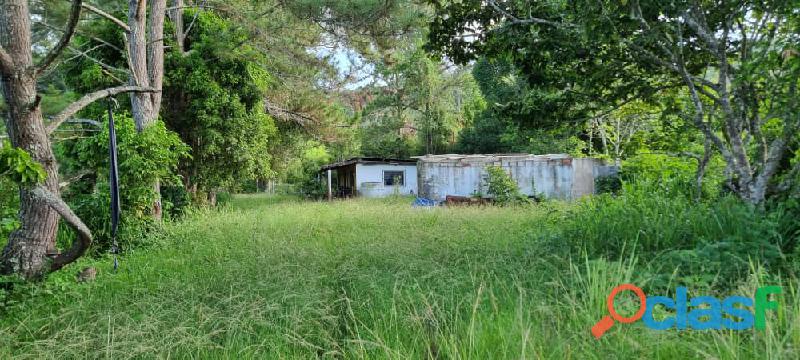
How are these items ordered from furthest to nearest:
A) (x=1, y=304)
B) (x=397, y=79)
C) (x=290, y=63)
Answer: (x=397, y=79)
(x=290, y=63)
(x=1, y=304)

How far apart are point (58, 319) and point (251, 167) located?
964cm

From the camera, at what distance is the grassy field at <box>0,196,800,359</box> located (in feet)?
7.00

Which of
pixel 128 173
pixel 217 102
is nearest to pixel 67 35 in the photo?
pixel 128 173

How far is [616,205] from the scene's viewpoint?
532cm

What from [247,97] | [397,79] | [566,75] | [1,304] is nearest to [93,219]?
[1,304]

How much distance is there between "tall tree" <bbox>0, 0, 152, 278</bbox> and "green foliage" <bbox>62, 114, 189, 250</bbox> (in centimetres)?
317

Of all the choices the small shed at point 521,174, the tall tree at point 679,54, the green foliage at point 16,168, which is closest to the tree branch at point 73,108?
the green foliage at point 16,168

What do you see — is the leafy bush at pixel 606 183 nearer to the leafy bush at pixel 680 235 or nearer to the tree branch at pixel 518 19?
the leafy bush at pixel 680 235

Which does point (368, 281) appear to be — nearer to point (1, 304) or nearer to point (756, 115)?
point (1, 304)

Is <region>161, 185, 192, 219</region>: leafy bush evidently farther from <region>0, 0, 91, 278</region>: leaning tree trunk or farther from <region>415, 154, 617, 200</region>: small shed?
<region>415, 154, 617, 200</region>: small shed

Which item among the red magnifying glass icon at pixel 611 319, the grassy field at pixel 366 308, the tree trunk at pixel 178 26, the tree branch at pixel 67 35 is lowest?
the grassy field at pixel 366 308

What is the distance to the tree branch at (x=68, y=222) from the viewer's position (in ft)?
10.6

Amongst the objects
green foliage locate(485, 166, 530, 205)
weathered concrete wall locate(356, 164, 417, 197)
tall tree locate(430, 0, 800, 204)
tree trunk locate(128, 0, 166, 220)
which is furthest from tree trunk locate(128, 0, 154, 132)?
weathered concrete wall locate(356, 164, 417, 197)

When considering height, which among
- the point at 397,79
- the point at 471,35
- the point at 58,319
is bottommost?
the point at 58,319
